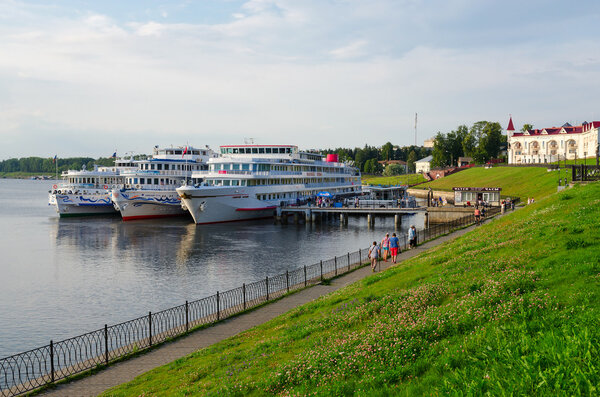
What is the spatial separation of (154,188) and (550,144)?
11100cm

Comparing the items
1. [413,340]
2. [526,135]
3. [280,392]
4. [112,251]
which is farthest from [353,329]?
[526,135]

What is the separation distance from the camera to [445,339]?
31.6 ft

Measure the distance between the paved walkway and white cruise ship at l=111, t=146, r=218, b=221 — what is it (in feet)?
163

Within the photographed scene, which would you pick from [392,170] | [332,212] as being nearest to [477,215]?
[332,212]

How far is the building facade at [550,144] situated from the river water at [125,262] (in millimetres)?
76986

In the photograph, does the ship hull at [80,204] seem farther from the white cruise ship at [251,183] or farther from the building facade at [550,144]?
the building facade at [550,144]

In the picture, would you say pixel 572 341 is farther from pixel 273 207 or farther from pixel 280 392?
pixel 273 207

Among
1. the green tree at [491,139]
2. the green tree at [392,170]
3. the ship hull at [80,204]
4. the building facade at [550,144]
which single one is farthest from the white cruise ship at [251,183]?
the green tree at [392,170]

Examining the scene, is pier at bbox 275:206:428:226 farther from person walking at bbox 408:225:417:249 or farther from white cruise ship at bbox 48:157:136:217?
person walking at bbox 408:225:417:249

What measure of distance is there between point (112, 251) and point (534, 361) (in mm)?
42404

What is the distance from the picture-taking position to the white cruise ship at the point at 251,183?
61.6 m

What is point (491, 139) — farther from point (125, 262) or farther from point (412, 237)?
point (125, 262)

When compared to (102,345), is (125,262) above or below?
above

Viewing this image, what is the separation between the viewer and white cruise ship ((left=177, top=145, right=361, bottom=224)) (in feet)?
202
